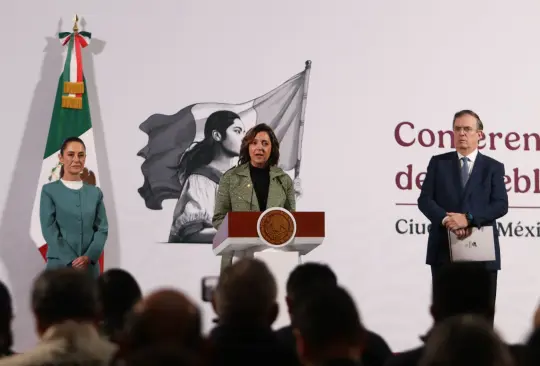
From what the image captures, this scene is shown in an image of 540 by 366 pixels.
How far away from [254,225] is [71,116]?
2680 mm

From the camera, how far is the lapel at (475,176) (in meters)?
5.38

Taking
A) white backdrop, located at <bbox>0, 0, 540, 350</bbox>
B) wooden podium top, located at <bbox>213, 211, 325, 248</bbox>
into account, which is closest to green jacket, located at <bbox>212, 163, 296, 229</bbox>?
wooden podium top, located at <bbox>213, 211, 325, 248</bbox>

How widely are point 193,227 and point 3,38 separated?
6.52 feet

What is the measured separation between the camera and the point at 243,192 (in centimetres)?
517

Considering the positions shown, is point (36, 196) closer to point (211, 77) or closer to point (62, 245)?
point (62, 245)

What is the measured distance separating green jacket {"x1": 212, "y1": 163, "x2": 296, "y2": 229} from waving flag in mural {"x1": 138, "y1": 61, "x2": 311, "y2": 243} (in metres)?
1.82

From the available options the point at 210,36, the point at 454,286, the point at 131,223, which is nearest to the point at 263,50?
the point at 210,36

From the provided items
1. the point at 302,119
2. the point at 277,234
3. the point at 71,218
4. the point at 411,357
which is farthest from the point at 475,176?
the point at 411,357

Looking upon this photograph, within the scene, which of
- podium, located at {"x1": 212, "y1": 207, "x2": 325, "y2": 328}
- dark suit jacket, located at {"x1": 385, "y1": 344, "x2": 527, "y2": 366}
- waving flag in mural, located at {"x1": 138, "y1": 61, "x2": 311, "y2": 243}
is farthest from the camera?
waving flag in mural, located at {"x1": 138, "y1": 61, "x2": 311, "y2": 243}

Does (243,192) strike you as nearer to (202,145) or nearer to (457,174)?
(457,174)

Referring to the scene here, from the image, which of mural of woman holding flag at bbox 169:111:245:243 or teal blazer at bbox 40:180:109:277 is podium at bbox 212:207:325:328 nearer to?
teal blazer at bbox 40:180:109:277

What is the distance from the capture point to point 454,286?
9.32ft

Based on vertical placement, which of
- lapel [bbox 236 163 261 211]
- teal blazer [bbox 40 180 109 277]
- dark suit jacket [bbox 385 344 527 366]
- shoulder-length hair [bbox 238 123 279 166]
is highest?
shoulder-length hair [bbox 238 123 279 166]

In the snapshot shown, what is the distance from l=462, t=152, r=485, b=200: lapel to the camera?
5383 millimetres
